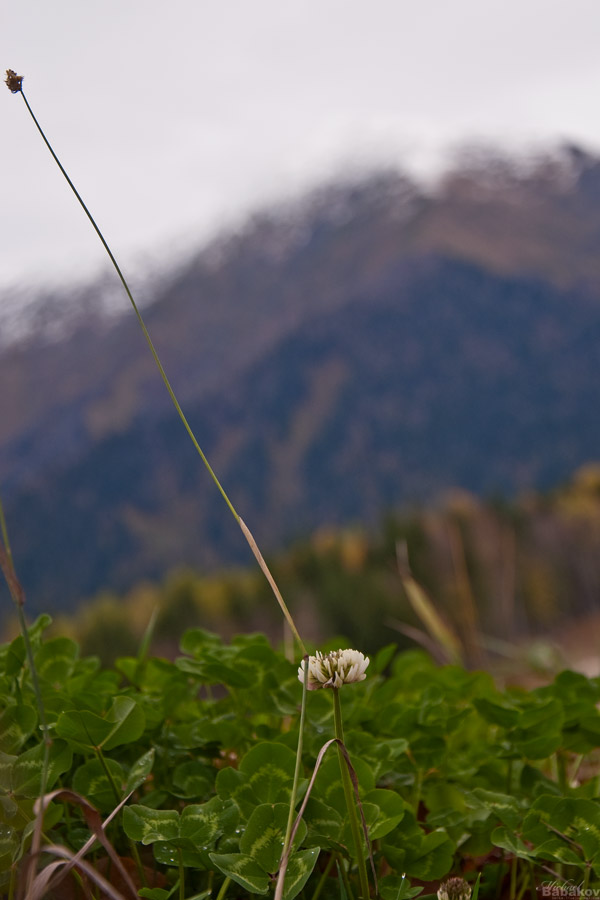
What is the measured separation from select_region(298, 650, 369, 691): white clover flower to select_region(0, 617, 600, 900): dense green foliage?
0.46ft

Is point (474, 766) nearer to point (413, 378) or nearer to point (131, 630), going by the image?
point (131, 630)

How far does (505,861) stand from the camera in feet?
2.86

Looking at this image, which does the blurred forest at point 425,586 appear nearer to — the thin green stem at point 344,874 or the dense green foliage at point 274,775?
the dense green foliage at point 274,775

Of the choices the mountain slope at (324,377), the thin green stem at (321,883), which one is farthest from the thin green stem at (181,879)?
the mountain slope at (324,377)

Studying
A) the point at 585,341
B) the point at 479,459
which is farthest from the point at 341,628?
the point at 585,341

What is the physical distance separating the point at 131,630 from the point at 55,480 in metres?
61.5

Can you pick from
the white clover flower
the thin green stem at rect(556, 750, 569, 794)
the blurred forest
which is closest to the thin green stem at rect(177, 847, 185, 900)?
the white clover flower

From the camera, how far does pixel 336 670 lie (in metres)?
0.59

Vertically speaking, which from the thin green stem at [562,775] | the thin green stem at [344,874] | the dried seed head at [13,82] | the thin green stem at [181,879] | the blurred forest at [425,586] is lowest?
the blurred forest at [425,586]

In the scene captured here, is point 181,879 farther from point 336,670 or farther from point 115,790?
point 336,670

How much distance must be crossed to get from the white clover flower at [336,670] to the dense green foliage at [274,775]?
141 millimetres

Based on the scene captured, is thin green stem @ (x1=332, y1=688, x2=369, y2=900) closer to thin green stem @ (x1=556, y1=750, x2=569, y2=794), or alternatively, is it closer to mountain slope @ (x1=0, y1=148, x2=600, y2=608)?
thin green stem @ (x1=556, y1=750, x2=569, y2=794)

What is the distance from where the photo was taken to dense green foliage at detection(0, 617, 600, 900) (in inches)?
27.2

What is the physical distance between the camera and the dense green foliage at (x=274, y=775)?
0.69 metres
